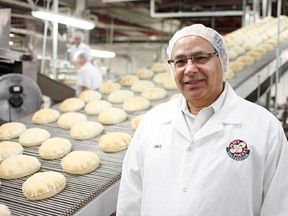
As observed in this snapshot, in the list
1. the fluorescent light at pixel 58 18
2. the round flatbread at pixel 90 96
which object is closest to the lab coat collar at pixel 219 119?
the round flatbread at pixel 90 96

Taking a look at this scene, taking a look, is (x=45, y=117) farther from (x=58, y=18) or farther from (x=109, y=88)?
(x=58, y=18)

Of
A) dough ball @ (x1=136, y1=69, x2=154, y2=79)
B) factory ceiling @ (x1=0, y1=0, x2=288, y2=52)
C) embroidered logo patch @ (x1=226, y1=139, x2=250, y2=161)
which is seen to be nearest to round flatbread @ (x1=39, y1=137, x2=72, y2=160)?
embroidered logo patch @ (x1=226, y1=139, x2=250, y2=161)

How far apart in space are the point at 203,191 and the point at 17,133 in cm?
164

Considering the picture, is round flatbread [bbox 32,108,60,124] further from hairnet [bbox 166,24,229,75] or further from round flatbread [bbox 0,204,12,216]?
hairnet [bbox 166,24,229,75]

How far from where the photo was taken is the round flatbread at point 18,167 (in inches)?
69.9

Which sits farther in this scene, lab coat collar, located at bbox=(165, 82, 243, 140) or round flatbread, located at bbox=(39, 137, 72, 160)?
round flatbread, located at bbox=(39, 137, 72, 160)

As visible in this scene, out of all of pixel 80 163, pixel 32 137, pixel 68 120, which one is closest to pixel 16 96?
pixel 68 120

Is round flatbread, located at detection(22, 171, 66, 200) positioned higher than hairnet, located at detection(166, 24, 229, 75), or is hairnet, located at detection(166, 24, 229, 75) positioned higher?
hairnet, located at detection(166, 24, 229, 75)

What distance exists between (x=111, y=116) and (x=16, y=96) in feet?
3.01

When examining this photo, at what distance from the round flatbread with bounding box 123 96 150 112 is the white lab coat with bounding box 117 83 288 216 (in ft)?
4.15

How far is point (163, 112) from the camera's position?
1488 mm

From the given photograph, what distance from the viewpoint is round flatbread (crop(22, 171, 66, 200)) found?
5.12 ft

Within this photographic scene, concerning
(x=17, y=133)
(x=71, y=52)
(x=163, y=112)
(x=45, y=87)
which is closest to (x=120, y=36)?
(x=71, y=52)

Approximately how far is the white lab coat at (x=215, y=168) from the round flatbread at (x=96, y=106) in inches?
54.4
